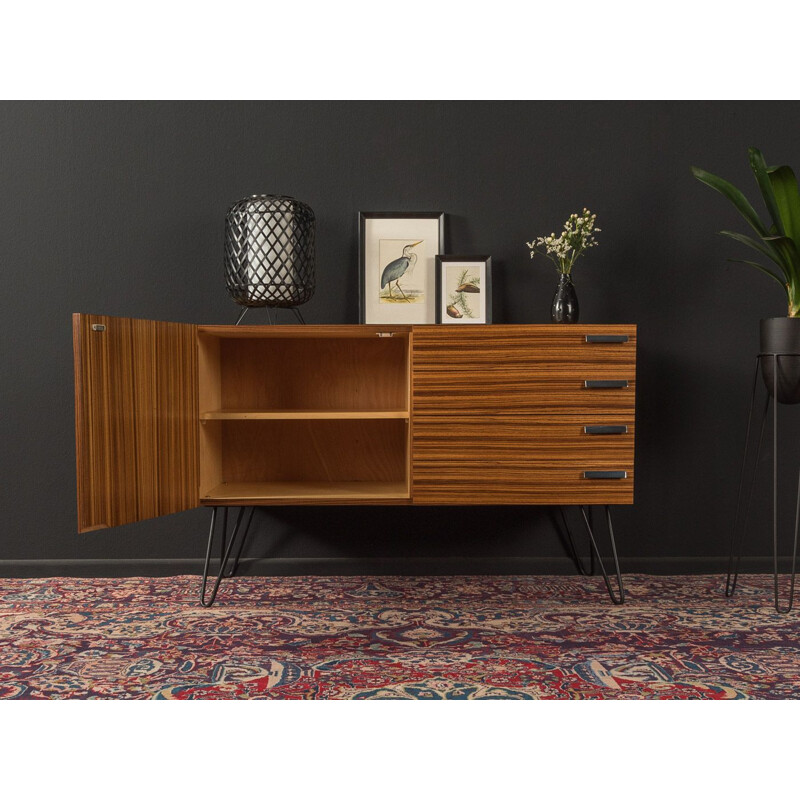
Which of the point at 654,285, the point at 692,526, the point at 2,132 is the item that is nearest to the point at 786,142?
the point at 654,285

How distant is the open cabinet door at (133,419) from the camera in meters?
1.73

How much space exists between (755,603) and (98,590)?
2179 mm

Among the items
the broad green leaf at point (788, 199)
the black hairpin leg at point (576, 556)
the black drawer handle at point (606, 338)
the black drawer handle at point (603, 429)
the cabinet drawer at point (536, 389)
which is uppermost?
the broad green leaf at point (788, 199)

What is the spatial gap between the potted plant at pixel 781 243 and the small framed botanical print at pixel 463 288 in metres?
Answer: 0.74

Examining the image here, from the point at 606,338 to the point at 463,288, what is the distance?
1.79ft

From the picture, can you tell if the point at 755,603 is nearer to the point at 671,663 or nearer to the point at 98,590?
the point at 671,663

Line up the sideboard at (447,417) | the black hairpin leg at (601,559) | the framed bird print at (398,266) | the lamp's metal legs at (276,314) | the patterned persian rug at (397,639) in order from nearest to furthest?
the patterned persian rug at (397,639), the sideboard at (447,417), the black hairpin leg at (601,559), the lamp's metal legs at (276,314), the framed bird print at (398,266)

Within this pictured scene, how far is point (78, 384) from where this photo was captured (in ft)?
5.59

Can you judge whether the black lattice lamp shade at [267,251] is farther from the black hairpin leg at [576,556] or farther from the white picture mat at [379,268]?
the black hairpin leg at [576,556]

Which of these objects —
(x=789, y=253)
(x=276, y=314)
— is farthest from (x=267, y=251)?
(x=789, y=253)

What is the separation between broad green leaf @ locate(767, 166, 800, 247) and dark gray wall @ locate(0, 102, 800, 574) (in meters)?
Answer: 0.39

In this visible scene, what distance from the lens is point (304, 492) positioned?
7.45 ft

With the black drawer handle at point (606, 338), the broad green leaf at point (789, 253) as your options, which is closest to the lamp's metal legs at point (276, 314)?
the black drawer handle at point (606, 338)

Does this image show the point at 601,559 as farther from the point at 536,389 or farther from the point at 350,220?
the point at 350,220
